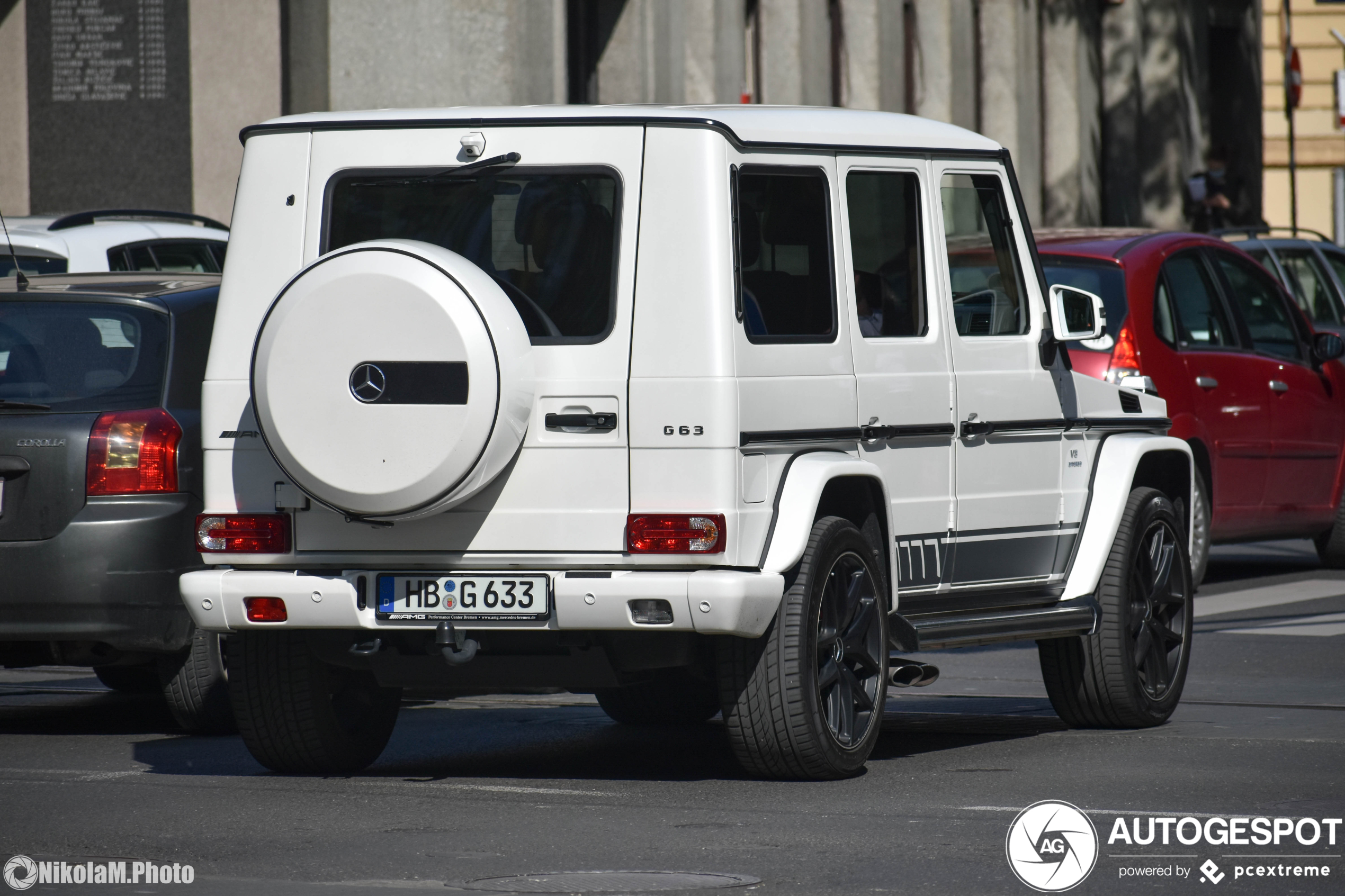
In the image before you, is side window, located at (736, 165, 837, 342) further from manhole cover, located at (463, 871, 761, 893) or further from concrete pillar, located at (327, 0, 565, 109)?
concrete pillar, located at (327, 0, 565, 109)

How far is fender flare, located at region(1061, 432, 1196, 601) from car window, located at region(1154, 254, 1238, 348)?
11.3ft

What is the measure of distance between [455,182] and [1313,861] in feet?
10.4

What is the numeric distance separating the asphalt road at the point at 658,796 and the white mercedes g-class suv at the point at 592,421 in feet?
1.11

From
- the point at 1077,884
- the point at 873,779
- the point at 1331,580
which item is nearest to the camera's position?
the point at 1077,884

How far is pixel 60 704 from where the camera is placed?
10.0 m

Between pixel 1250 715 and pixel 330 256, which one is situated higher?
pixel 330 256

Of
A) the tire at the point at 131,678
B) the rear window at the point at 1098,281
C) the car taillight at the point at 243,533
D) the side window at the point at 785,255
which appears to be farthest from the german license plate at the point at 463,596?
the rear window at the point at 1098,281

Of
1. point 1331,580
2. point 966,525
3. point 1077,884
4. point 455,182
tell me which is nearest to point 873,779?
point 966,525

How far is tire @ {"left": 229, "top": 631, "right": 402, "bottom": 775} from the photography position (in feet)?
24.8

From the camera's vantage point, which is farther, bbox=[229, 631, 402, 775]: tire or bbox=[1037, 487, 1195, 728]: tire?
bbox=[1037, 487, 1195, 728]: tire

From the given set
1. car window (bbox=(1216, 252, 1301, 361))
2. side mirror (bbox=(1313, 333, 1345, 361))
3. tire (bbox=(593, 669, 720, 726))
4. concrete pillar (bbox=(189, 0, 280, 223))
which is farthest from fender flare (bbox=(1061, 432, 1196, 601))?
concrete pillar (bbox=(189, 0, 280, 223))

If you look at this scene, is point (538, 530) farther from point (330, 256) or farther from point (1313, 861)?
point (1313, 861)

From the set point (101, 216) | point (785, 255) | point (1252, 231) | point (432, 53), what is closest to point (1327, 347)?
point (1252, 231)

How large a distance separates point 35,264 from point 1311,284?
392 inches
